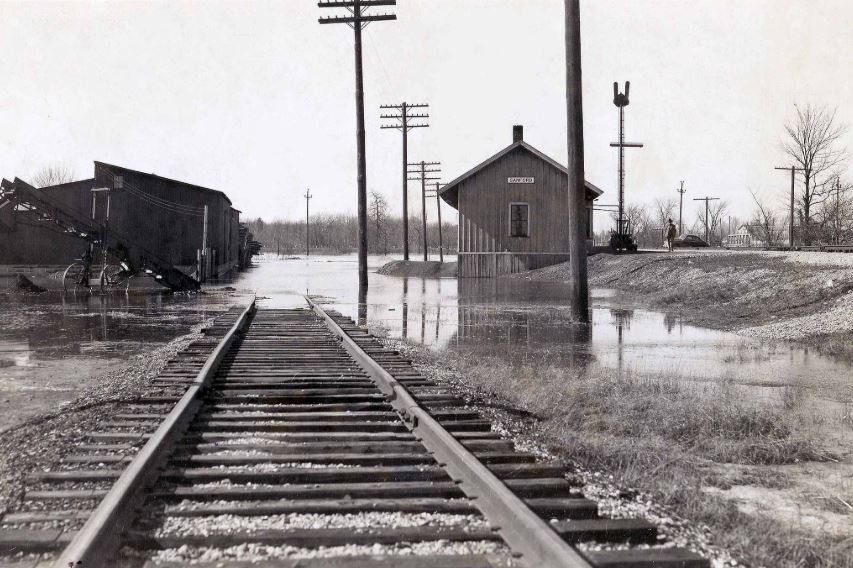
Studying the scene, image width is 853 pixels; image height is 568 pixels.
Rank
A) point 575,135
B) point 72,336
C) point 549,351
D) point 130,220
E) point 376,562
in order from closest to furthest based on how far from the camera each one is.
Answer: point 376,562
point 549,351
point 72,336
point 575,135
point 130,220

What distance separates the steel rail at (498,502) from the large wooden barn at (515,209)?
29870mm

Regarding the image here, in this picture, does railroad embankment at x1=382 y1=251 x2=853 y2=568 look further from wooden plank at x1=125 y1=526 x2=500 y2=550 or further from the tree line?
the tree line

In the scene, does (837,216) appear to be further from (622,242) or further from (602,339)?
(602,339)

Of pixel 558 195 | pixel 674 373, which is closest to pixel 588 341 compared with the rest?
pixel 674 373

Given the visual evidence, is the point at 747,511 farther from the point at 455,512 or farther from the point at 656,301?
the point at 656,301

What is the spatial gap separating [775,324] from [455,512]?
457 inches

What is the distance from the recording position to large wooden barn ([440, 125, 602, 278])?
35219 mm

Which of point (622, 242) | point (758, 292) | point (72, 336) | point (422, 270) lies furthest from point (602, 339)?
point (422, 270)

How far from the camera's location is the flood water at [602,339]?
30.2ft

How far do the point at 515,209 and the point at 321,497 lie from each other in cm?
3215

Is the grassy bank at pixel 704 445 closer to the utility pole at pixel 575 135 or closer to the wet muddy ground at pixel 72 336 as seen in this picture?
the wet muddy ground at pixel 72 336

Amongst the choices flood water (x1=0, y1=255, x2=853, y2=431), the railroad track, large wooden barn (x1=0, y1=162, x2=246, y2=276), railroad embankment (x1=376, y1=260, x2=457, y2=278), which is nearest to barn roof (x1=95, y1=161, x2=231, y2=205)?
large wooden barn (x1=0, y1=162, x2=246, y2=276)

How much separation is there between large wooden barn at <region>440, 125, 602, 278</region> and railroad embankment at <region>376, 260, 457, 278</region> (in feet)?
11.6

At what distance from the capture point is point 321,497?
13.0 ft
